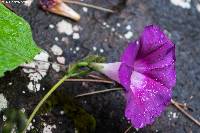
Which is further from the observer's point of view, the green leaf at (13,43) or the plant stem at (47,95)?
the plant stem at (47,95)

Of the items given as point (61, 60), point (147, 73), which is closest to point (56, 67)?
point (61, 60)

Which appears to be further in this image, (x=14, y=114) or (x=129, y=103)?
(x=129, y=103)

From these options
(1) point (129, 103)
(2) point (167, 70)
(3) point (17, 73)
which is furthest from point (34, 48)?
(2) point (167, 70)

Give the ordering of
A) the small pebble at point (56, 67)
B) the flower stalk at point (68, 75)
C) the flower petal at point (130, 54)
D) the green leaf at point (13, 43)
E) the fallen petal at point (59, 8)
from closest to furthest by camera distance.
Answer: the green leaf at point (13, 43), the flower petal at point (130, 54), the flower stalk at point (68, 75), the small pebble at point (56, 67), the fallen petal at point (59, 8)

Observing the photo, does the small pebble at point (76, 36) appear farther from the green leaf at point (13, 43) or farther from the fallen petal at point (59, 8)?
the green leaf at point (13, 43)

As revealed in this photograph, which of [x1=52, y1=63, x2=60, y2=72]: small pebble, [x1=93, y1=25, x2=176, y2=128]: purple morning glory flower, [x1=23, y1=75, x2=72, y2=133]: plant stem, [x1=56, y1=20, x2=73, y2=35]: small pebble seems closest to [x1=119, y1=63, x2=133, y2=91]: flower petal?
[x1=93, y1=25, x2=176, y2=128]: purple morning glory flower

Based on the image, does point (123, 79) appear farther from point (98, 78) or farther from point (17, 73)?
point (17, 73)

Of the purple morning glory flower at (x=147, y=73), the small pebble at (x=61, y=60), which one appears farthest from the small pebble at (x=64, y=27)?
Answer: the purple morning glory flower at (x=147, y=73)
